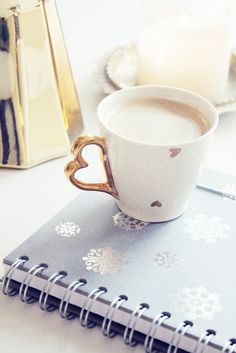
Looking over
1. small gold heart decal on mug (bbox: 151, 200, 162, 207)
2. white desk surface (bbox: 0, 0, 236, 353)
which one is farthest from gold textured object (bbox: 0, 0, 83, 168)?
small gold heart decal on mug (bbox: 151, 200, 162, 207)

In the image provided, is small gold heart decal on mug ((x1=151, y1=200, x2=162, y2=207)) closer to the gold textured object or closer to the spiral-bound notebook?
the spiral-bound notebook

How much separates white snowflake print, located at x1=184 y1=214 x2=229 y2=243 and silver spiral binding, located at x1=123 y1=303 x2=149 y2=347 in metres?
0.09

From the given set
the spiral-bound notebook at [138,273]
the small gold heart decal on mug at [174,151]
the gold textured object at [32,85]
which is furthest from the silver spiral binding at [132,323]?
the gold textured object at [32,85]

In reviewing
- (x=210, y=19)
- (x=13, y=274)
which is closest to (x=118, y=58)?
(x=210, y=19)

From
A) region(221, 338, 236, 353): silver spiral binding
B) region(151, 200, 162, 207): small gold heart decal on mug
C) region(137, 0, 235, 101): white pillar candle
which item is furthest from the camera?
region(137, 0, 235, 101): white pillar candle

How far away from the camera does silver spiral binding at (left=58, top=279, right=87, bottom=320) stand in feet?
1.41

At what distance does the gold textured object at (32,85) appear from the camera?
54 cm

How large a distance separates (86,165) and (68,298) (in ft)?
0.35

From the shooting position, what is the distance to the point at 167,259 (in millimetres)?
458

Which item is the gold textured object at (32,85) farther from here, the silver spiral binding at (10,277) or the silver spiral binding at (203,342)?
the silver spiral binding at (203,342)

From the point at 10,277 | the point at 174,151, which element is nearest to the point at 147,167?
the point at 174,151

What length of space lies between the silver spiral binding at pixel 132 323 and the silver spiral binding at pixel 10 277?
90mm

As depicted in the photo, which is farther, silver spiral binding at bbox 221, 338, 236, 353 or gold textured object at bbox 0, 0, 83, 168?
gold textured object at bbox 0, 0, 83, 168

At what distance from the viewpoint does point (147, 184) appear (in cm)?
48
